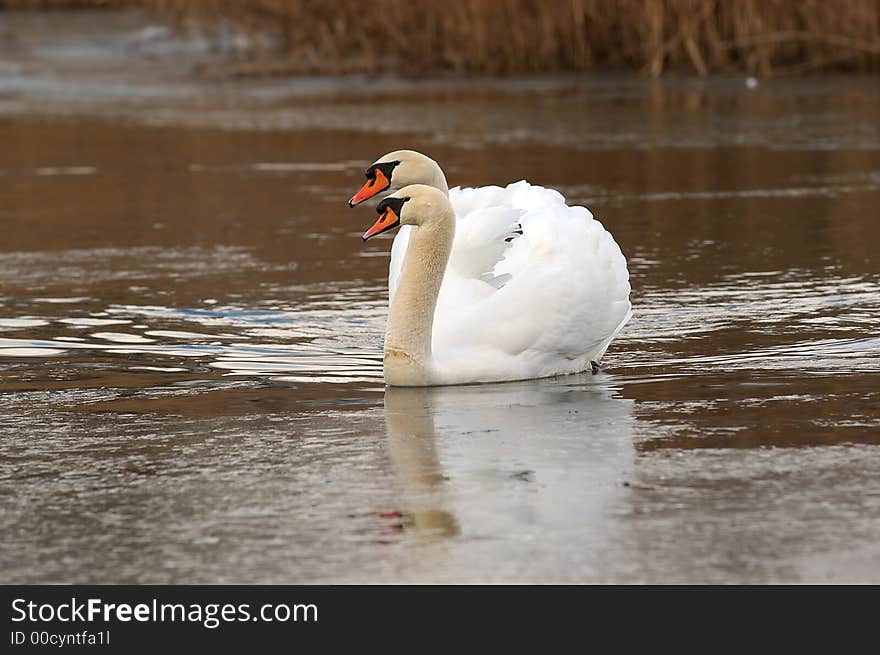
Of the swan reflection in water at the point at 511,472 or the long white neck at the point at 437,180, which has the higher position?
the long white neck at the point at 437,180

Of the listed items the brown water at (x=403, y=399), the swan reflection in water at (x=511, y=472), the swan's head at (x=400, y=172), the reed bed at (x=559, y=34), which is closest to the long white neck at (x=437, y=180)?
the swan's head at (x=400, y=172)

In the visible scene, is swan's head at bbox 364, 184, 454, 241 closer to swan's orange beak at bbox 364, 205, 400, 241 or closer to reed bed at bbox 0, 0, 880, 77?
swan's orange beak at bbox 364, 205, 400, 241

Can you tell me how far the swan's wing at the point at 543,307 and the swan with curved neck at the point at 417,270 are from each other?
0.15 m

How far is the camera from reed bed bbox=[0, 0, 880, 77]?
76.1 feet

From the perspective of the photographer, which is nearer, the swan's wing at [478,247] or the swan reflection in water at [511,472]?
the swan reflection in water at [511,472]

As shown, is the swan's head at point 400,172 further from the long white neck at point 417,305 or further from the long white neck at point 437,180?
the long white neck at point 417,305

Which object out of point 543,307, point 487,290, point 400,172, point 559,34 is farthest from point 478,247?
point 559,34

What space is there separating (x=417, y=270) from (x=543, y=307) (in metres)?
0.53

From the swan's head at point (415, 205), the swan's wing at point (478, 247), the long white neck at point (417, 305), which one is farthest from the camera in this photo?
the swan's wing at point (478, 247)

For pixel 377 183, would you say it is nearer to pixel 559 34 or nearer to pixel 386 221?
pixel 386 221

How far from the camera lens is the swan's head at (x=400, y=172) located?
25.7 ft

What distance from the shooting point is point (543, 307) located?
7.68 m

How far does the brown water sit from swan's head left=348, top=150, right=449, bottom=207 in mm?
797

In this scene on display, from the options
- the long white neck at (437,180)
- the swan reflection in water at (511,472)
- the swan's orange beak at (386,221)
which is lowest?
the swan reflection in water at (511,472)
